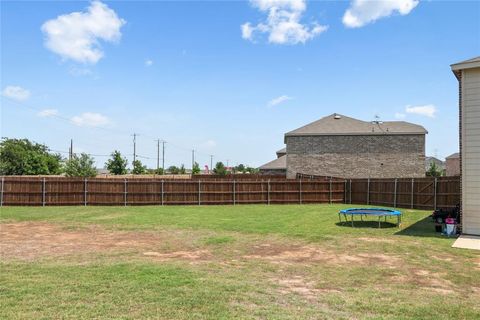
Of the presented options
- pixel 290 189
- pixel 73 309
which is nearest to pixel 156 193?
pixel 290 189

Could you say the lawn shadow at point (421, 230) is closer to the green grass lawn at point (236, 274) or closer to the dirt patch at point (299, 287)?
the green grass lawn at point (236, 274)

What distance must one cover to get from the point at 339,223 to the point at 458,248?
5431mm

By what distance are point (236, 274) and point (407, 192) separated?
16950mm

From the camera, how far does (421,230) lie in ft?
42.5

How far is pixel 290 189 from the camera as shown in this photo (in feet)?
84.3

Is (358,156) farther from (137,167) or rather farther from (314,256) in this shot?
(137,167)

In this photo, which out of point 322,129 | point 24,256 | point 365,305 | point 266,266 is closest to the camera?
point 365,305

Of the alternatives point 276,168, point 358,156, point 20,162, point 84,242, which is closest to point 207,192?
point 84,242

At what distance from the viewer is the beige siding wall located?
11922 millimetres

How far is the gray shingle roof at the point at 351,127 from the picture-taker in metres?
34.0

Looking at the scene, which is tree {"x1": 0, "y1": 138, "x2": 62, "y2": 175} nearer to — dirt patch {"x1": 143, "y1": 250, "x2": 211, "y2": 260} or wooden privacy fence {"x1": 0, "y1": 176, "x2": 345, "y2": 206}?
wooden privacy fence {"x1": 0, "y1": 176, "x2": 345, "y2": 206}

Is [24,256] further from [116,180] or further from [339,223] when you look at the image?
[116,180]

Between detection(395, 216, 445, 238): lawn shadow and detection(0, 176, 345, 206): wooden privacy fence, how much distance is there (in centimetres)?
1105

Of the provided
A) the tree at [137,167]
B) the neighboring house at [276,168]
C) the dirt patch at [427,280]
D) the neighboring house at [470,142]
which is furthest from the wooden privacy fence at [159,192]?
the tree at [137,167]
